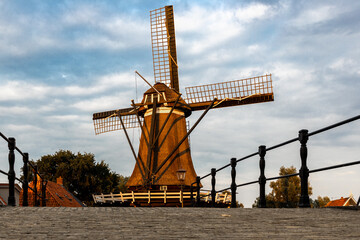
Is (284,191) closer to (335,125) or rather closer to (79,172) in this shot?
(79,172)

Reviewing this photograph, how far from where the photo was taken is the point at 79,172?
45781 mm

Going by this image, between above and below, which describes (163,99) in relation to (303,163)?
above

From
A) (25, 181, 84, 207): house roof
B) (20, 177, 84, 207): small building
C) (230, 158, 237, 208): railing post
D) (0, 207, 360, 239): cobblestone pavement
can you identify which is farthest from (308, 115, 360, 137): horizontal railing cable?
(25, 181, 84, 207): house roof

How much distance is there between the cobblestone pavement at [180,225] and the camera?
4.60m

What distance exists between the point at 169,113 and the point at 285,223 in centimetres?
2229

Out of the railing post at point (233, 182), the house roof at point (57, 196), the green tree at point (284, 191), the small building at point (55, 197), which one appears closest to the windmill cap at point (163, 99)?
the small building at point (55, 197)

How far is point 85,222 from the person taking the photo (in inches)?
211

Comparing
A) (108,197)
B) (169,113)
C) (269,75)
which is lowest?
(108,197)

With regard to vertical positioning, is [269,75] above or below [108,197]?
above

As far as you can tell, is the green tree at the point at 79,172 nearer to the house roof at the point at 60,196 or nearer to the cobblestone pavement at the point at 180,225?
the house roof at the point at 60,196

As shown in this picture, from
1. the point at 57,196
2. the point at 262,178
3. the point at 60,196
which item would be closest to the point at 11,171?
the point at 262,178

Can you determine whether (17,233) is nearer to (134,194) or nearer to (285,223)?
(285,223)

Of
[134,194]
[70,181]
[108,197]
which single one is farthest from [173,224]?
[70,181]

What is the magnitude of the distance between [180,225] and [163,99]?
23.7m
